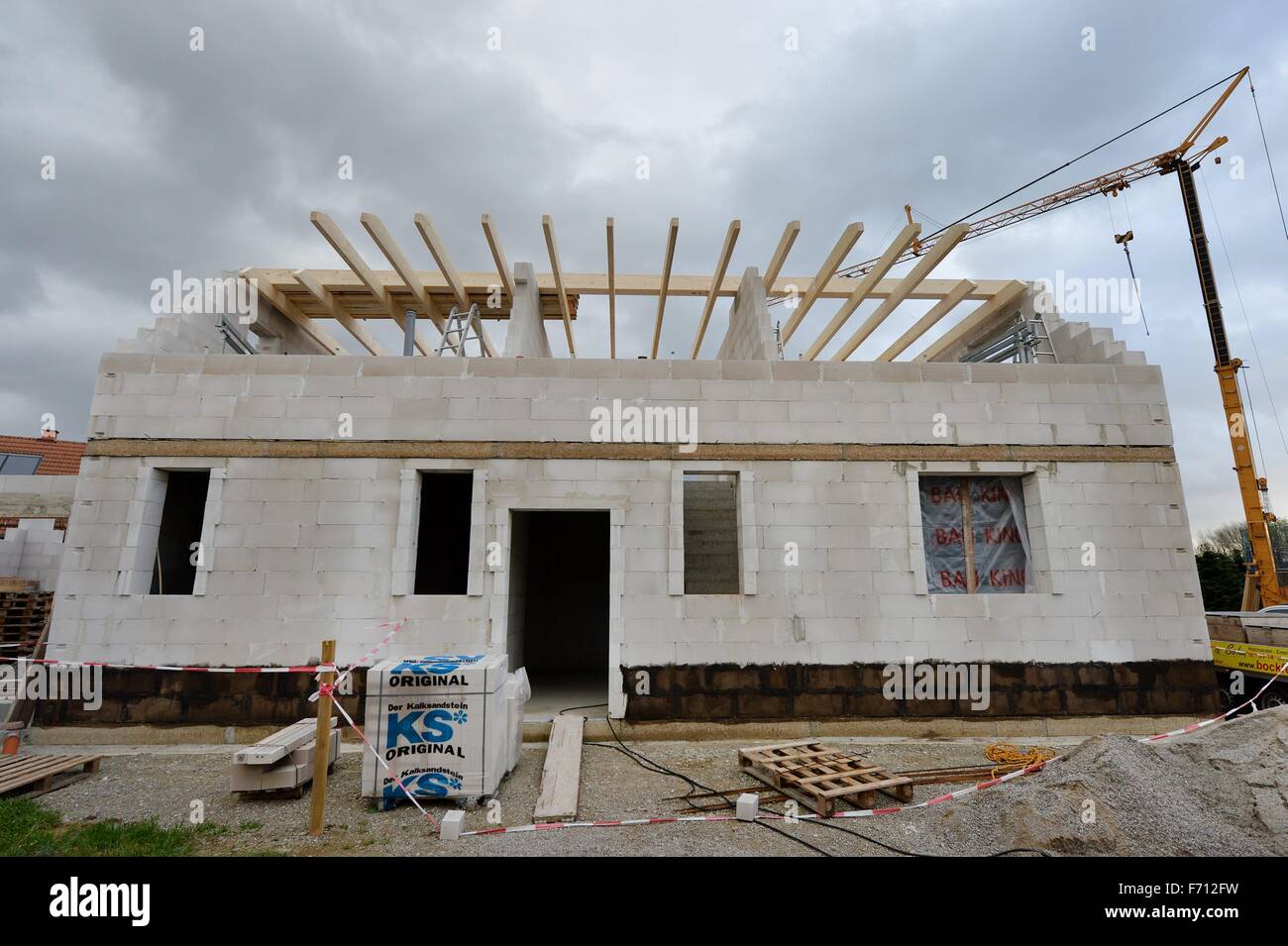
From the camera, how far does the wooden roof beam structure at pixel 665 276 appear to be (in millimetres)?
9664

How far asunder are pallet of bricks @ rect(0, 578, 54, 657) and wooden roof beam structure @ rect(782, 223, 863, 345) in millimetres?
14398

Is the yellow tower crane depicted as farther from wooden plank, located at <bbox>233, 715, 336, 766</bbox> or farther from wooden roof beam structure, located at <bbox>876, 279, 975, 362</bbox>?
wooden plank, located at <bbox>233, 715, 336, 766</bbox>

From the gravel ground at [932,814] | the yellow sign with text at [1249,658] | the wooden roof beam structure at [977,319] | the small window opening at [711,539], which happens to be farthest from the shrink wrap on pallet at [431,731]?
the wooden roof beam structure at [977,319]

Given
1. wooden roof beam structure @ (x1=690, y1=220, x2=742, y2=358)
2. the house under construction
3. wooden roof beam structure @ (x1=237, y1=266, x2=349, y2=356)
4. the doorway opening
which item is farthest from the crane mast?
wooden roof beam structure @ (x1=237, y1=266, x2=349, y2=356)

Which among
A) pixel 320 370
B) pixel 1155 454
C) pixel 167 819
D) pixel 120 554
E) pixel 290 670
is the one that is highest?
pixel 320 370

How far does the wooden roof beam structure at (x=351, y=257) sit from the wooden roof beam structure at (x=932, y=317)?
954 cm

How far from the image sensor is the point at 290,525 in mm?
8453

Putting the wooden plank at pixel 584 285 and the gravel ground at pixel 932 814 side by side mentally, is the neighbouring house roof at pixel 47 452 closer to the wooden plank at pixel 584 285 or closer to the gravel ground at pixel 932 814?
the wooden plank at pixel 584 285

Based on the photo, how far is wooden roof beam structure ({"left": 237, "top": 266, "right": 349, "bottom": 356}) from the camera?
11508mm

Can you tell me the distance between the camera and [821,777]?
598cm

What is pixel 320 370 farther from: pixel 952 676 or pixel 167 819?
pixel 952 676

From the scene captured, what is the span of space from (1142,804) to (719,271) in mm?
9527
